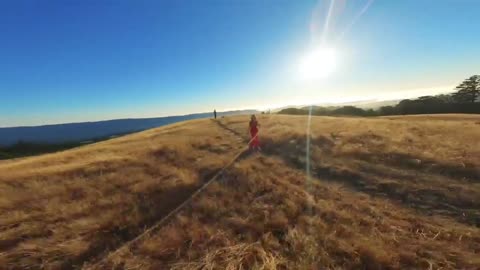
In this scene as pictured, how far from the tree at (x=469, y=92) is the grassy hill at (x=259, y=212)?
232 ft

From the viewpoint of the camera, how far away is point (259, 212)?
28.2ft

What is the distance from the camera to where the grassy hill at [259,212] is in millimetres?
6258

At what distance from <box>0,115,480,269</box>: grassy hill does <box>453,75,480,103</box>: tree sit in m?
70.8

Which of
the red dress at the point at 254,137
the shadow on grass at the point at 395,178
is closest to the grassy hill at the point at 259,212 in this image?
the shadow on grass at the point at 395,178

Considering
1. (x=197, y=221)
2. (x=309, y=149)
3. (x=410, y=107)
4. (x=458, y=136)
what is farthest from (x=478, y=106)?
(x=197, y=221)

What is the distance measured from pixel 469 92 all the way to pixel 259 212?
280 feet

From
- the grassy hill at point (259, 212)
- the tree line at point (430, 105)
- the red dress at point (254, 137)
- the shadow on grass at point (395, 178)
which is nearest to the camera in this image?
the grassy hill at point (259, 212)

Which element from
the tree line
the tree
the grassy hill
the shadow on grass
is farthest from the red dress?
the tree

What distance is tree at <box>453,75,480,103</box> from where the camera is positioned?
68.4m

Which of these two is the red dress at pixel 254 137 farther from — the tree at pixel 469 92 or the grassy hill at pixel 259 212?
the tree at pixel 469 92

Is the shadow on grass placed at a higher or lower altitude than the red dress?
lower

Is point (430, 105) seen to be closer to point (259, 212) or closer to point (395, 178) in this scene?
point (395, 178)

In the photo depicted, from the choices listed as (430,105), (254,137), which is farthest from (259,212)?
(430,105)

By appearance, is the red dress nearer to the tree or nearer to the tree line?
the tree line
